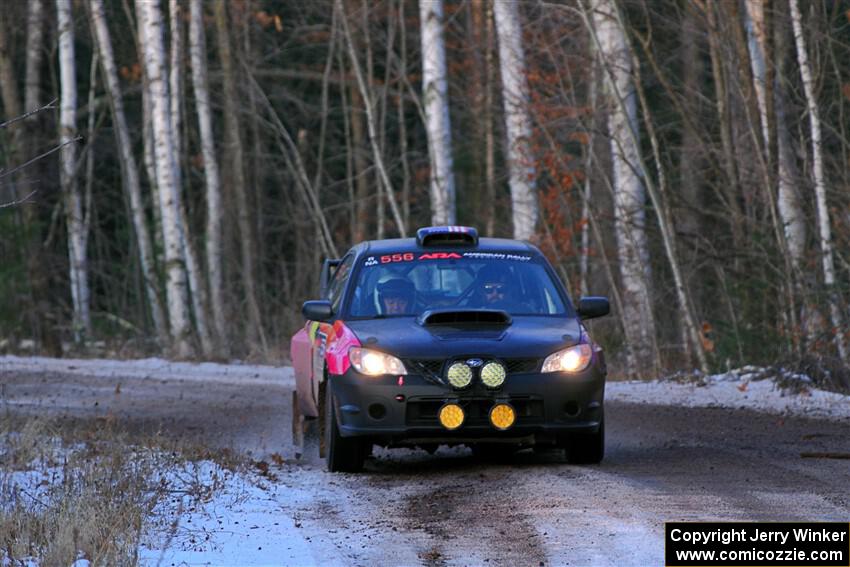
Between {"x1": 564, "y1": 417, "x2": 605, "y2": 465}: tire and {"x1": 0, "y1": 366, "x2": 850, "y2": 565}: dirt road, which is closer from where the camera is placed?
{"x1": 0, "y1": 366, "x2": 850, "y2": 565}: dirt road

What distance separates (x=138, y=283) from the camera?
37219 millimetres

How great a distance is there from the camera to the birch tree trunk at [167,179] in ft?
93.8

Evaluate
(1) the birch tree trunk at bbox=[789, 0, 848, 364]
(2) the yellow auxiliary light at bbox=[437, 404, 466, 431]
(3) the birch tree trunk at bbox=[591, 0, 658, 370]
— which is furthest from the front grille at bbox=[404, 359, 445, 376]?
(3) the birch tree trunk at bbox=[591, 0, 658, 370]

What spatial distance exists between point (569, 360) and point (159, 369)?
47.5 feet

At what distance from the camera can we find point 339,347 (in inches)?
459

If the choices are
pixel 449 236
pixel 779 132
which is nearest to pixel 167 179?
pixel 779 132

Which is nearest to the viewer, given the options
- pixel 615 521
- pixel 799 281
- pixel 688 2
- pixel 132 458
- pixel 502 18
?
pixel 615 521

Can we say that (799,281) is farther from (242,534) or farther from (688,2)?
(242,534)

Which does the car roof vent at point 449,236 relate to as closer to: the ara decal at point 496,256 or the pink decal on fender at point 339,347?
the ara decal at point 496,256

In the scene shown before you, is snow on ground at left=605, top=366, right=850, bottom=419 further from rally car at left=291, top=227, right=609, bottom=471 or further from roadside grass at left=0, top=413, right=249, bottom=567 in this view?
roadside grass at left=0, top=413, right=249, bottom=567

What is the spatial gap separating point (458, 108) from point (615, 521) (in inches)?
1377

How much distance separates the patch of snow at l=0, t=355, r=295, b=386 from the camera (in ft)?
75.0

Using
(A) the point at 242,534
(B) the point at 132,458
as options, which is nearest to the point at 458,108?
(B) the point at 132,458

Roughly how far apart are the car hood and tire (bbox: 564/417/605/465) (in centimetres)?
68
